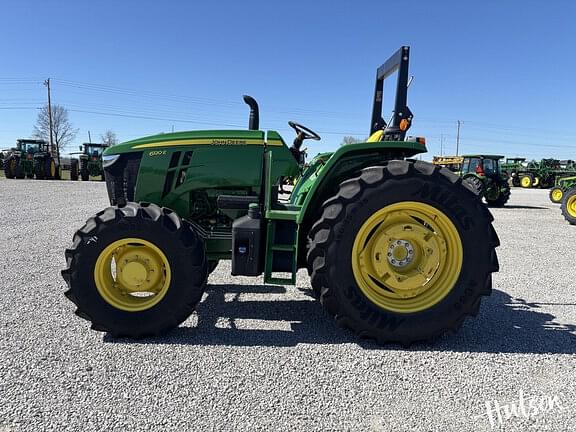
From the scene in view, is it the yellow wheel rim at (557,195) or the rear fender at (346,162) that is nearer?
the rear fender at (346,162)

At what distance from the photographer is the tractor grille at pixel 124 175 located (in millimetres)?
3796

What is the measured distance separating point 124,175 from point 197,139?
782mm

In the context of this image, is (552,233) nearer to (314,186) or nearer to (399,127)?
(399,127)

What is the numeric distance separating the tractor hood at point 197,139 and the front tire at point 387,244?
1.04 metres

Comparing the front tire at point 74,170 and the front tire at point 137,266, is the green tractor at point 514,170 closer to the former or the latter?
the front tire at point 74,170

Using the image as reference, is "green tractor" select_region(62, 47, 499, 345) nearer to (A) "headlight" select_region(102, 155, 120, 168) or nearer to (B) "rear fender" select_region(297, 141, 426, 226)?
(B) "rear fender" select_region(297, 141, 426, 226)

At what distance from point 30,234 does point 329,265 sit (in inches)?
263

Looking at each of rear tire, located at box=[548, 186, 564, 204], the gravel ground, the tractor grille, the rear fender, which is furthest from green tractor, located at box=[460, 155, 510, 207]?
the tractor grille

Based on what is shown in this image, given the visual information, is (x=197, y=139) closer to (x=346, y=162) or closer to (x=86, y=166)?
(x=346, y=162)

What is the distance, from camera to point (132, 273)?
10.7 feet

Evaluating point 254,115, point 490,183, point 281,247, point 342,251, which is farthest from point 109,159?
point 490,183

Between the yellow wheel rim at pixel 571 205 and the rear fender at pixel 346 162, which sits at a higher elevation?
the rear fender at pixel 346 162

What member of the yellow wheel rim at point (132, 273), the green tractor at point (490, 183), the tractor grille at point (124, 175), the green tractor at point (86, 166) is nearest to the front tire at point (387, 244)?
the yellow wheel rim at point (132, 273)

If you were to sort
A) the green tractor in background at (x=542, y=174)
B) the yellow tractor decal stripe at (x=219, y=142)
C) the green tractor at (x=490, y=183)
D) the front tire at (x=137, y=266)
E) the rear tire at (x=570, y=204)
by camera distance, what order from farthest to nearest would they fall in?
the green tractor in background at (x=542, y=174) < the green tractor at (x=490, y=183) < the rear tire at (x=570, y=204) < the yellow tractor decal stripe at (x=219, y=142) < the front tire at (x=137, y=266)
